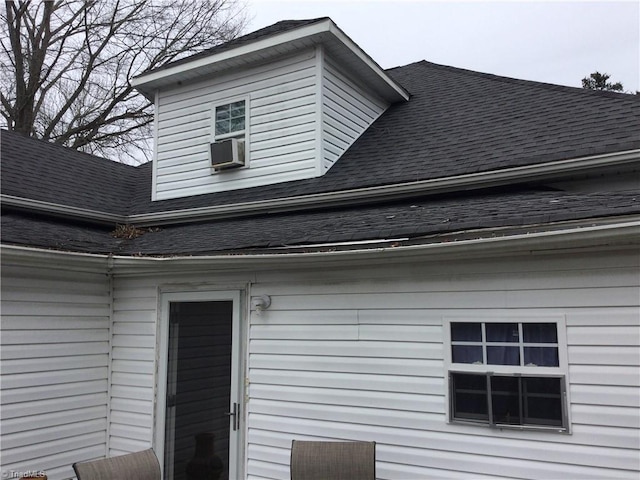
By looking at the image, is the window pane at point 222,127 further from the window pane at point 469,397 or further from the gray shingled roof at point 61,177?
the window pane at point 469,397

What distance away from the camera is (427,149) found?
6.14 metres

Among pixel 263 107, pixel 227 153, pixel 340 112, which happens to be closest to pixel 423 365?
pixel 340 112

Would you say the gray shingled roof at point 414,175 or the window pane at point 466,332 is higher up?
the gray shingled roof at point 414,175

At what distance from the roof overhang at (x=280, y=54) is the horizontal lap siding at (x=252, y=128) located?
14 centimetres

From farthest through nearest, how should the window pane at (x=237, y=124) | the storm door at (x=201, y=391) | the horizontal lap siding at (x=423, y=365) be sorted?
the window pane at (x=237, y=124), the storm door at (x=201, y=391), the horizontal lap siding at (x=423, y=365)

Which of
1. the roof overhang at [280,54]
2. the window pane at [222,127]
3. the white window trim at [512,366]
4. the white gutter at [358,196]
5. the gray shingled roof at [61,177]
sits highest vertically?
the roof overhang at [280,54]

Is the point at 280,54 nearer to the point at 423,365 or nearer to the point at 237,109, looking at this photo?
the point at 237,109

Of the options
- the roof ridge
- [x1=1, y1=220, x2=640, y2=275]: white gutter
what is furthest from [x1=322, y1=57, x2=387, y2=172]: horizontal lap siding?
[x1=1, y1=220, x2=640, y2=275]: white gutter

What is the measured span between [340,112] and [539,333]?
405 cm

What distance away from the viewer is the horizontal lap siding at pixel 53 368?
4.89 meters

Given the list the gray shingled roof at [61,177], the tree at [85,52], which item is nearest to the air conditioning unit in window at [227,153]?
the gray shingled roof at [61,177]

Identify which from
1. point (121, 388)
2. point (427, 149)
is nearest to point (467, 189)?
point (427, 149)

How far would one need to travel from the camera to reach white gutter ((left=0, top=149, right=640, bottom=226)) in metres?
4.77

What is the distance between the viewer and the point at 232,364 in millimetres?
5051
